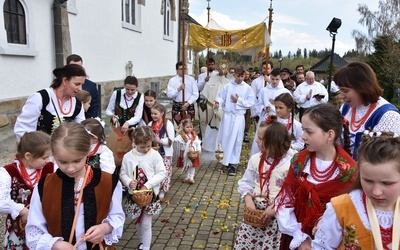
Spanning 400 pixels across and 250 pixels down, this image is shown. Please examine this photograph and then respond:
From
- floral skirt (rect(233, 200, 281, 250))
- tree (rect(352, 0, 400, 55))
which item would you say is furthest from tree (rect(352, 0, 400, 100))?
floral skirt (rect(233, 200, 281, 250))

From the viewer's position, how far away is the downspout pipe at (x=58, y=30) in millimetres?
7203

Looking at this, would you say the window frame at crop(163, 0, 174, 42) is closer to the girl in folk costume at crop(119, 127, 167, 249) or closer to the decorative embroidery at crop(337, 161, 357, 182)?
the girl in folk costume at crop(119, 127, 167, 249)

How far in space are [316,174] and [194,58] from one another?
20.7 metres

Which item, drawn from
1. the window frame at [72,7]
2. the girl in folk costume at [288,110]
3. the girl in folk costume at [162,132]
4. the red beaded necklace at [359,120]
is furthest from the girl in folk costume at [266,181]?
the window frame at [72,7]

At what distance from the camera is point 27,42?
657 centimetres

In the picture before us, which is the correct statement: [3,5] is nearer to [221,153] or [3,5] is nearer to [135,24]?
[221,153]

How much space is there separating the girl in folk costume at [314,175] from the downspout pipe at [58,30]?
647 centimetres

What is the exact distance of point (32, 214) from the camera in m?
2.00

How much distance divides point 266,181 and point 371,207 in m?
1.27

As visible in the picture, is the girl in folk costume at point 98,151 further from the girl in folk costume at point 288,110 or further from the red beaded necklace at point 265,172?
the girl in folk costume at point 288,110

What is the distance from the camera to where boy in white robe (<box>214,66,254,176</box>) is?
6.90 m

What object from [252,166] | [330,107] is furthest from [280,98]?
[330,107]

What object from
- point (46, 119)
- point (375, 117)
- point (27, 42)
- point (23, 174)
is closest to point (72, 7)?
point (27, 42)

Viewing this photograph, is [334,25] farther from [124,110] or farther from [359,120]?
[359,120]
